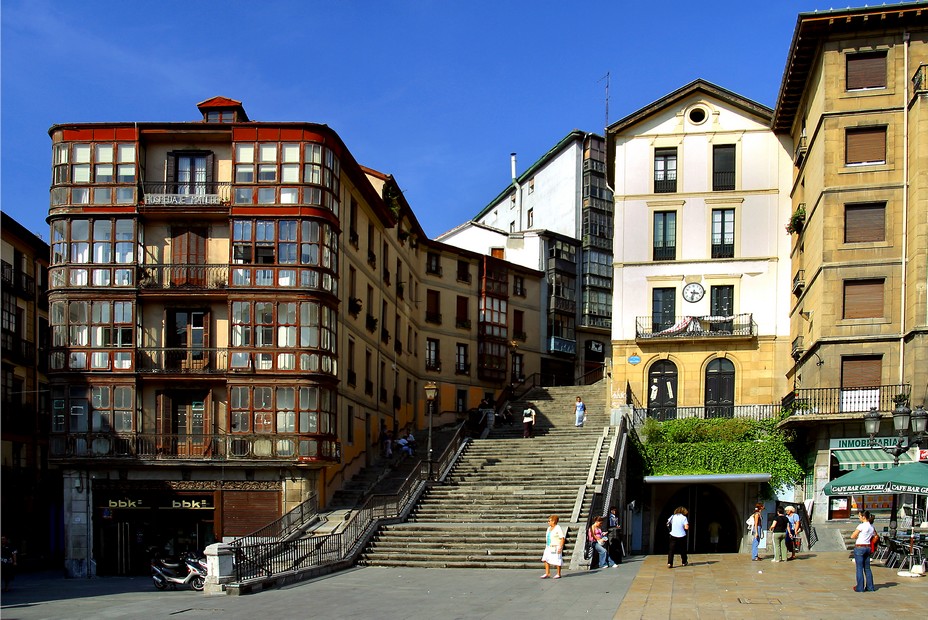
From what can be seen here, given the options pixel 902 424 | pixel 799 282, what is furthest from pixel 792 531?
pixel 799 282

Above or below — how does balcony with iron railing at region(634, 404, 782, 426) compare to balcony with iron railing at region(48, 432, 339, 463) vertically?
above

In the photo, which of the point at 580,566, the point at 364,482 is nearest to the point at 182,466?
the point at 364,482

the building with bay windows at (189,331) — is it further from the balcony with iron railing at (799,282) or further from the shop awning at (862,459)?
the balcony with iron railing at (799,282)

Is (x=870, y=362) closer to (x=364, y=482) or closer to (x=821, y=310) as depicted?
(x=821, y=310)

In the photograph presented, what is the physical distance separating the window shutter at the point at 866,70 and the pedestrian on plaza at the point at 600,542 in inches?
736

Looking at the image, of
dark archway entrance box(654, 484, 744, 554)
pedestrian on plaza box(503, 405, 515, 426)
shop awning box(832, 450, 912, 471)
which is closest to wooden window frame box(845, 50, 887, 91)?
shop awning box(832, 450, 912, 471)

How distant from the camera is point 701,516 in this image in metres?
42.3

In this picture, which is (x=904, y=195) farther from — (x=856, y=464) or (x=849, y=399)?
(x=856, y=464)

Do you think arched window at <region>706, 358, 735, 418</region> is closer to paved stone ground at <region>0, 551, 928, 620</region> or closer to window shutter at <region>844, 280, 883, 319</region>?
window shutter at <region>844, 280, 883, 319</region>

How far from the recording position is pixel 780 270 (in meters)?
41.5

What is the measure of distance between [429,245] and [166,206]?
67.6 ft

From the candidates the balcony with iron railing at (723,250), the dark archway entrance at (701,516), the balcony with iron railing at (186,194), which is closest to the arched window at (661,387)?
the dark archway entrance at (701,516)

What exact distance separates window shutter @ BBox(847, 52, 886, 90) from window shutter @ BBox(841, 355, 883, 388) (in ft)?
30.3

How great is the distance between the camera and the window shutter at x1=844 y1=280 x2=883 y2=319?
3409cm
